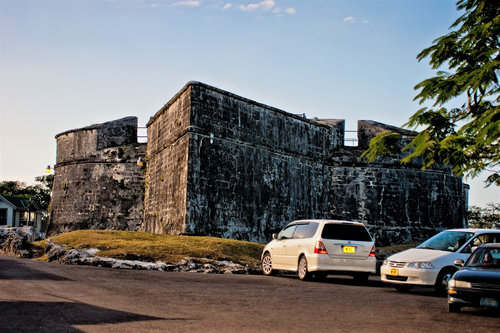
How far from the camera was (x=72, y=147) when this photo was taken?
31344mm

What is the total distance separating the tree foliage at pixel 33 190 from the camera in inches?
3184

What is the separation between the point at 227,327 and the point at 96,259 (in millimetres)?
9367

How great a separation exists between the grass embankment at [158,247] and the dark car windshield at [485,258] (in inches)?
329

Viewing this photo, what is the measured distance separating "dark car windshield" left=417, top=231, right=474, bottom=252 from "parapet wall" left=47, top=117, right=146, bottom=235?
1954 centimetres

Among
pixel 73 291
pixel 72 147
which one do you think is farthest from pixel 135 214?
pixel 73 291

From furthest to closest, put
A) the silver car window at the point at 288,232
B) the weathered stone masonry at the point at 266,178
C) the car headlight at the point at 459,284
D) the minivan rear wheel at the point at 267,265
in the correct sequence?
the weathered stone masonry at the point at 266,178
the minivan rear wheel at the point at 267,265
the silver car window at the point at 288,232
the car headlight at the point at 459,284

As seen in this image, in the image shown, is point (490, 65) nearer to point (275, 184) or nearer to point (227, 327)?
point (227, 327)

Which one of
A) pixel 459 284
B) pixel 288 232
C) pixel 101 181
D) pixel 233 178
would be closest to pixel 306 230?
pixel 288 232

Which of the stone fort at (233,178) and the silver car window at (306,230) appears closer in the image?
the silver car window at (306,230)

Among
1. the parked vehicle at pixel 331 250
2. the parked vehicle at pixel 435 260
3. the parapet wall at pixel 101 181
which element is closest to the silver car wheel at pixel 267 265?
the parked vehicle at pixel 331 250

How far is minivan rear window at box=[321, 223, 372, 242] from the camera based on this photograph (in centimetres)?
1362

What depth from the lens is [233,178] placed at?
23516 millimetres

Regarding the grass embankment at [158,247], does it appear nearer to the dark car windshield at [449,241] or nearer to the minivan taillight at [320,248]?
the minivan taillight at [320,248]

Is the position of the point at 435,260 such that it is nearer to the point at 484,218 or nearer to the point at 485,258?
the point at 485,258
